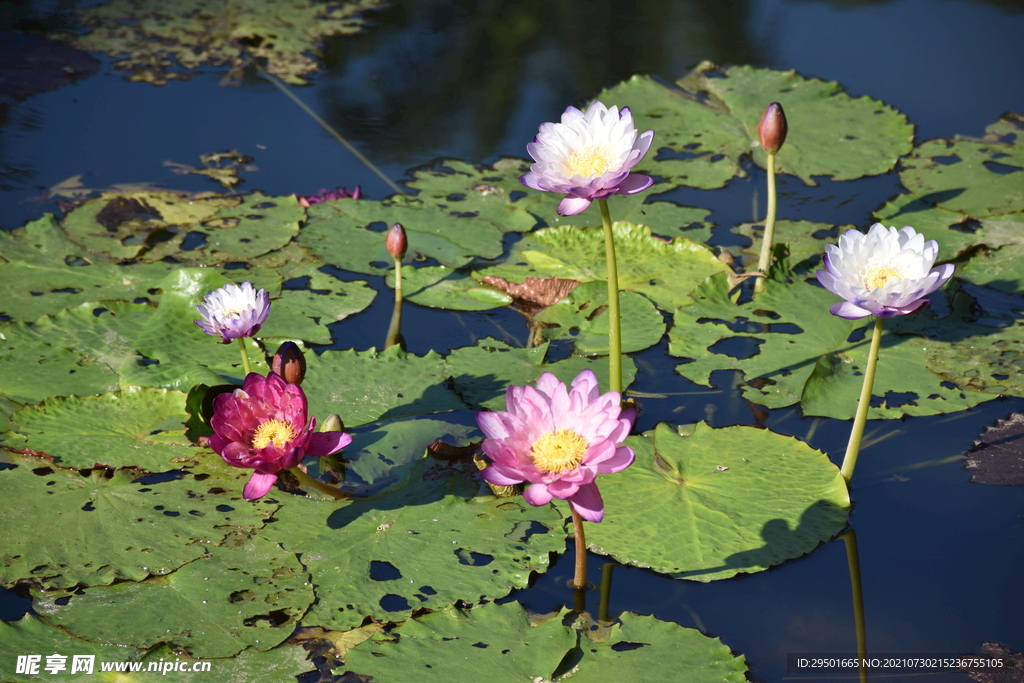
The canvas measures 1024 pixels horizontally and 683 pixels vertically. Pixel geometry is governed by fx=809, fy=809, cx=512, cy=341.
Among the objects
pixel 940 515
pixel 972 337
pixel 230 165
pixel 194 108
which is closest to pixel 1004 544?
pixel 940 515

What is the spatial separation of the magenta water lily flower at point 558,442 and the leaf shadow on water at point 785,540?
53 centimetres

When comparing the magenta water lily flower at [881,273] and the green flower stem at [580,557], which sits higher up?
the magenta water lily flower at [881,273]

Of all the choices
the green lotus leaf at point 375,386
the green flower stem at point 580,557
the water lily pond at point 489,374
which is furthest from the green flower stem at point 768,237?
the green flower stem at point 580,557

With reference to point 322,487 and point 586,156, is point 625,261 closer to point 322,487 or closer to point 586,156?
point 586,156

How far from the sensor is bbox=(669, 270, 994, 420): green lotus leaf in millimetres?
2691

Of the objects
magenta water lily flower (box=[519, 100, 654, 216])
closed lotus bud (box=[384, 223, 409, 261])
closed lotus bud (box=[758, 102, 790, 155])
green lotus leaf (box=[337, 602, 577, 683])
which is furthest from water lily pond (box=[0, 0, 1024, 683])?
magenta water lily flower (box=[519, 100, 654, 216])

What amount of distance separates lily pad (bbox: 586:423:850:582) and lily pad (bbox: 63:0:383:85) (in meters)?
4.27

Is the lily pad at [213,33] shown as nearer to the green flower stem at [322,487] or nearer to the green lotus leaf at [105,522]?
the green lotus leaf at [105,522]

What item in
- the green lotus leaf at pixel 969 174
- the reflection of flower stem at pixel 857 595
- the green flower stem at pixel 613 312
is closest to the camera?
the reflection of flower stem at pixel 857 595

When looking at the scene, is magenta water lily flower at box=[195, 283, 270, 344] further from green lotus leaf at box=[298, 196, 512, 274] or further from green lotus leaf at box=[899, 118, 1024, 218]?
green lotus leaf at box=[899, 118, 1024, 218]

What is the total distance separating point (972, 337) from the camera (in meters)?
2.95

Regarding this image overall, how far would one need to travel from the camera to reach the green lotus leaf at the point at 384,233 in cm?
365

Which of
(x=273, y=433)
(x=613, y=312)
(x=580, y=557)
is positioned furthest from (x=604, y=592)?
(x=273, y=433)

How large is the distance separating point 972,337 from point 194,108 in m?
4.58
